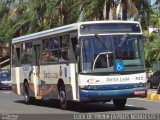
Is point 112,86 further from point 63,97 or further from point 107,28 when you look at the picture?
point 63,97

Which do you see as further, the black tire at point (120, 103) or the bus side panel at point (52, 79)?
the black tire at point (120, 103)

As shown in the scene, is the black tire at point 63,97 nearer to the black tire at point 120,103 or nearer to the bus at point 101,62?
the bus at point 101,62

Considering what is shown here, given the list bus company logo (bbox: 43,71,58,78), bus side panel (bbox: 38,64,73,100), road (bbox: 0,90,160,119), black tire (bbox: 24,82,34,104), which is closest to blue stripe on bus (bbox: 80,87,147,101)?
road (bbox: 0,90,160,119)

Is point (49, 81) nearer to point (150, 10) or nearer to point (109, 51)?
point (109, 51)

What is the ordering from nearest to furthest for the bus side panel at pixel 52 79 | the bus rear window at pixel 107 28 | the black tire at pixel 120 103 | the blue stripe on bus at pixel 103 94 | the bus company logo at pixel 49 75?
1. the blue stripe on bus at pixel 103 94
2. the bus rear window at pixel 107 28
3. the bus side panel at pixel 52 79
4. the black tire at pixel 120 103
5. the bus company logo at pixel 49 75

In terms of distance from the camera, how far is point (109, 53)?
17375 mm

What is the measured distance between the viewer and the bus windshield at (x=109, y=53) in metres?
17.2

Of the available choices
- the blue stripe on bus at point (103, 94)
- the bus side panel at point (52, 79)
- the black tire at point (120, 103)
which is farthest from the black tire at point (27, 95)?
the blue stripe on bus at point (103, 94)

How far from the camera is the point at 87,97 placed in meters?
17.2

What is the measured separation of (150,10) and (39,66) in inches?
485

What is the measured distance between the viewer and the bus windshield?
1725cm

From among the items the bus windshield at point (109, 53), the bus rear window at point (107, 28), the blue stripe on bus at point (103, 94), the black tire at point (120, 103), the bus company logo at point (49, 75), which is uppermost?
the bus rear window at point (107, 28)

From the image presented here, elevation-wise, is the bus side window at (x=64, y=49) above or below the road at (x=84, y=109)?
above

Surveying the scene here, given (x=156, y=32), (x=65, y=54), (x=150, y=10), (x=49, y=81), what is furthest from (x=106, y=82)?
(x=156, y=32)
